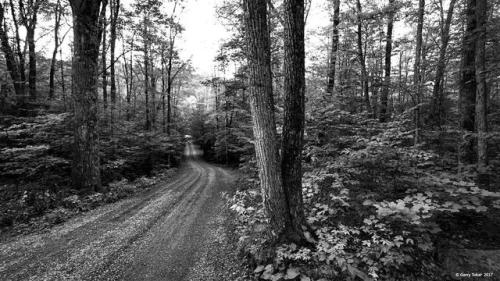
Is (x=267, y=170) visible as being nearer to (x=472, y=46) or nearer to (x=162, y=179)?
(x=472, y=46)

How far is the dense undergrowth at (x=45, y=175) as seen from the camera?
587 centimetres

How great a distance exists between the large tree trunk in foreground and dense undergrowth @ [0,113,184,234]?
63 centimetres

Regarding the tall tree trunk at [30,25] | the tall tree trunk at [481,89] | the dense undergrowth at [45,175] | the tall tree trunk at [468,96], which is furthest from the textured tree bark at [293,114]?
the tall tree trunk at [30,25]

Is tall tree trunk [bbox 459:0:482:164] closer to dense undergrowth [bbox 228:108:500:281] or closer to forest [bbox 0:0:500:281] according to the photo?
forest [bbox 0:0:500:281]

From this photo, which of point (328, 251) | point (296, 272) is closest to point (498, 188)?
point (328, 251)

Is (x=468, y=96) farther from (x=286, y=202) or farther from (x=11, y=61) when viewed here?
(x=11, y=61)

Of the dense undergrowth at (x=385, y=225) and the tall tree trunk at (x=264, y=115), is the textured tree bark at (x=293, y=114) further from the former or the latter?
the dense undergrowth at (x=385, y=225)

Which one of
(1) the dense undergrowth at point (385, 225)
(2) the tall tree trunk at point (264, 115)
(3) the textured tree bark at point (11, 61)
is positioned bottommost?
(1) the dense undergrowth at point (385, 225)

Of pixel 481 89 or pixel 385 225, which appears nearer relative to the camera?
pixel 385 225

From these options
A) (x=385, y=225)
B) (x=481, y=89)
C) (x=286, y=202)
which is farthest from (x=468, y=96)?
(x=286, y=202)

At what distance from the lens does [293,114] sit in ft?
11.7

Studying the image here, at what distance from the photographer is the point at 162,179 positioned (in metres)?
12.0

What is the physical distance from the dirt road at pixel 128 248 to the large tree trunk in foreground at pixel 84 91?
1.95m

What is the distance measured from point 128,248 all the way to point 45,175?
6.45m
